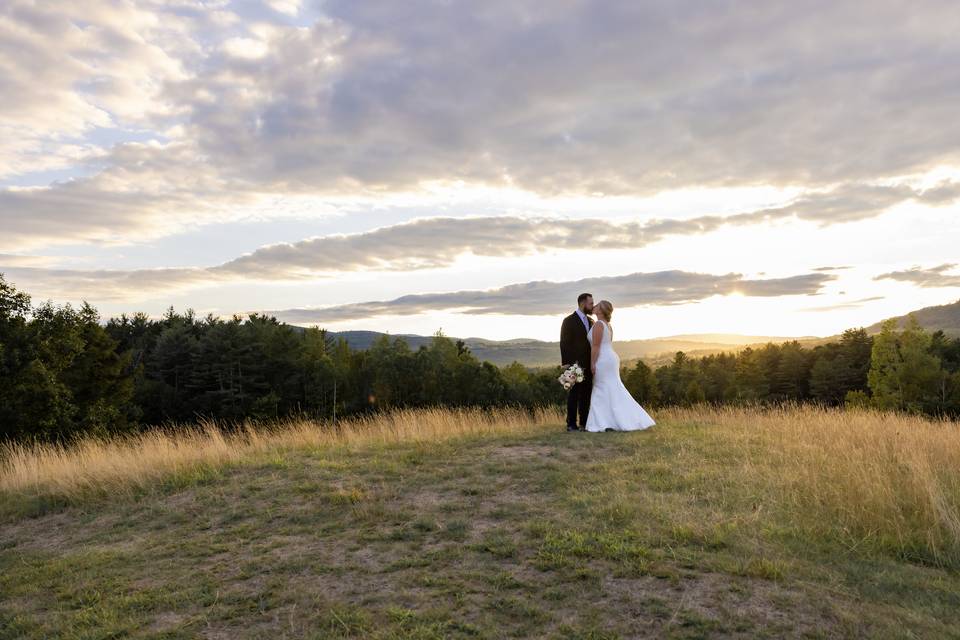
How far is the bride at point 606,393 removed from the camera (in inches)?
539

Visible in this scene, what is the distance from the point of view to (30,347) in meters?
33.7

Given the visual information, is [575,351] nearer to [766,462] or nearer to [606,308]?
[606,308]

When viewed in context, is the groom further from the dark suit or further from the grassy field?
the grassy field

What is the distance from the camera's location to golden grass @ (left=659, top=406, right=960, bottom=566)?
6.85 meters

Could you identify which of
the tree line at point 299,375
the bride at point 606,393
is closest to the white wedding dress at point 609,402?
the bride at point 606,393

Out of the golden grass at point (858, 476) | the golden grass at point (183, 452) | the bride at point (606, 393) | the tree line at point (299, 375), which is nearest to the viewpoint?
the golden grass at point (858, 476)

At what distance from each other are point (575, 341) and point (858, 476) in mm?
6536

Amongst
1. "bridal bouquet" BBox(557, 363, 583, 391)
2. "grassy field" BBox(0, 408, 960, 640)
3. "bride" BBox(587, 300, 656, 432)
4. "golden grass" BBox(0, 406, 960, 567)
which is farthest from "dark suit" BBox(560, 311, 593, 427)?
"grassy field" BBox(0, 408, 960, 640)

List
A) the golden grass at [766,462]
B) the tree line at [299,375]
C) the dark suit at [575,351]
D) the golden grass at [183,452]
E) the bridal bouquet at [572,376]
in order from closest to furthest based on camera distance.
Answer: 1. the golden grass at [766,462]
2. the golden grass at [183,452]
3. the bridal bouquet at [572,376]
4. the dark suit at [575,351]
5. the tree line at [299,375]

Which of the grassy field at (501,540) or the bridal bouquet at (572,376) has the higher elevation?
the bridal bouquet at (572,376)

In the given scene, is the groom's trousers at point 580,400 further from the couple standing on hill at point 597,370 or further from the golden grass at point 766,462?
the golden grass at point 766,462

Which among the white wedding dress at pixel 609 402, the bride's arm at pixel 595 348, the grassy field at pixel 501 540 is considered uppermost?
the bride's arm at pixel 595 348

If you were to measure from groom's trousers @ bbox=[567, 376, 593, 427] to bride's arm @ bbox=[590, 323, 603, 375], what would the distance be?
0.28m

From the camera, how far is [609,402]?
13.9 m
